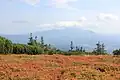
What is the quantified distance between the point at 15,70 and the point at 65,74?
17.8 ft

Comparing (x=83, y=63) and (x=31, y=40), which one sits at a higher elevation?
(x=31, y=40)

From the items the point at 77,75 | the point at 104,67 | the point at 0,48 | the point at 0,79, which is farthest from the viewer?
the point at 0,48

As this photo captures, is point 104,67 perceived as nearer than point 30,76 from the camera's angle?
No

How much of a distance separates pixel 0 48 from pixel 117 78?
205 feet

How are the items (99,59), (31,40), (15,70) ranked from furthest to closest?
1. (31,40)
2. (99,59)
3. (15,70)

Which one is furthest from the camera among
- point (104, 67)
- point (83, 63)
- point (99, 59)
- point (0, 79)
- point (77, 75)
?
point (99, 59)

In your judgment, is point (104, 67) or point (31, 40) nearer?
point (104, 67)

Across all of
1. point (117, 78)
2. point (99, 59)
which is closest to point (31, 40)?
point (99, 59)

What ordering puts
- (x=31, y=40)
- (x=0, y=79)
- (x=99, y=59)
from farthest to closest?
1. (x=31, y=40)
2. (x=99, y=59)
3. (x=0, y=79)

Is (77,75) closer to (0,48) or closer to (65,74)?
(65,74)

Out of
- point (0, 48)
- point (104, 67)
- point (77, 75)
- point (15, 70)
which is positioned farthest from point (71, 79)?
point (0, 48)

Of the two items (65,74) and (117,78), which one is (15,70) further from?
(117,78)

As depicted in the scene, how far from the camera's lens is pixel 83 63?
141ft

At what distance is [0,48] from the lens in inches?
3497
